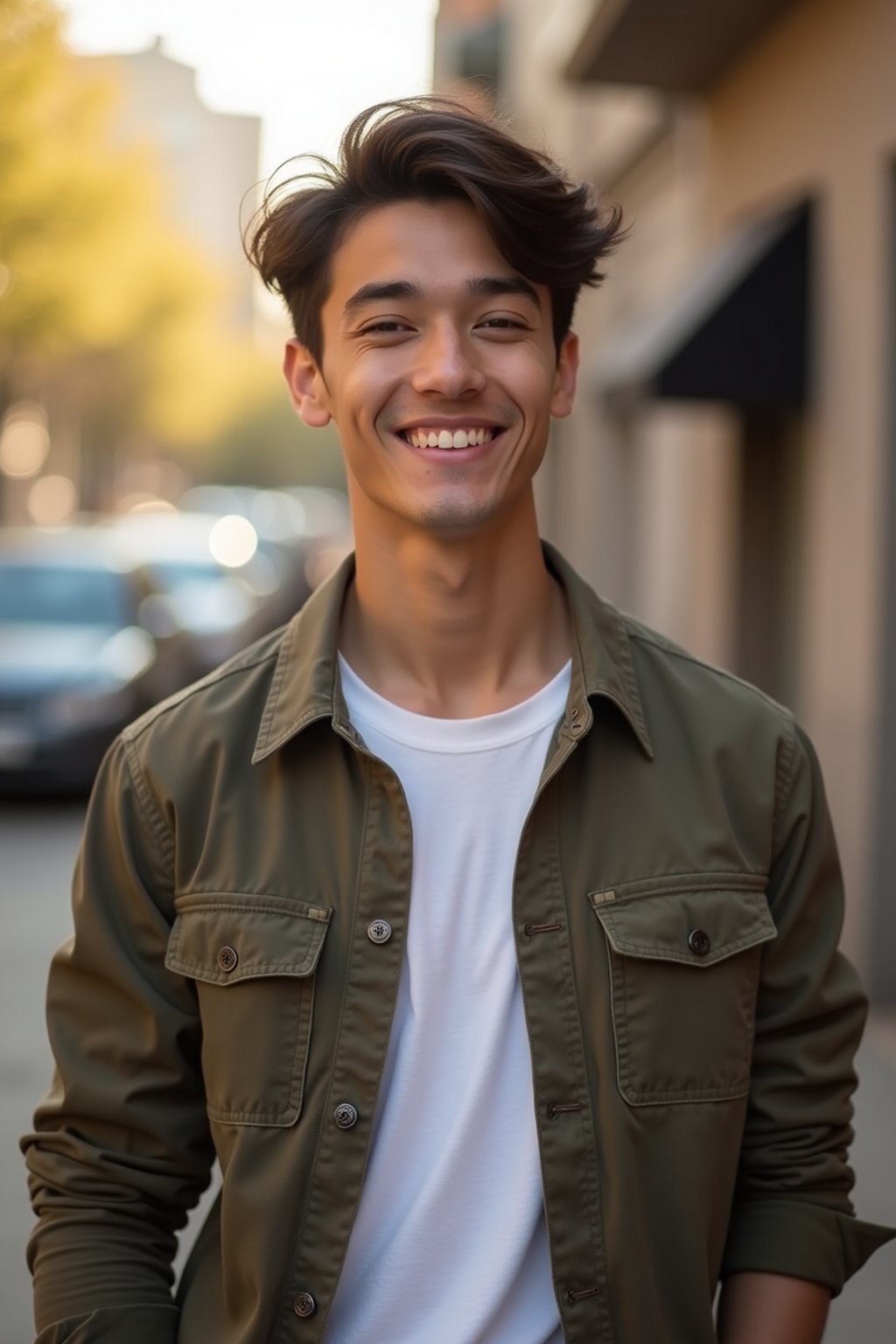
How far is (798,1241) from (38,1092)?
177 inches

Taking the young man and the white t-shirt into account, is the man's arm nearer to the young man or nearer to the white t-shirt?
the young man

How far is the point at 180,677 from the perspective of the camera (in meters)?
14.0

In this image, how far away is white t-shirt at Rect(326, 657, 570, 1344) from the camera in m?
2.16

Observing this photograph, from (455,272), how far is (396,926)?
0.86 m

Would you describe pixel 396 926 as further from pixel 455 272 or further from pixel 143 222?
pixel 143 222

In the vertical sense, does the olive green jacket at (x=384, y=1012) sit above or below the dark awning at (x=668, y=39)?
below

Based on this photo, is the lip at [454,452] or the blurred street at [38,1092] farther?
the blurred street at [38,1092]

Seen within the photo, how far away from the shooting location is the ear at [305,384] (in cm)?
255

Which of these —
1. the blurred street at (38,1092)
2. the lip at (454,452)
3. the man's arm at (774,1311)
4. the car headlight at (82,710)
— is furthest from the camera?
the car headlight at (82,710)

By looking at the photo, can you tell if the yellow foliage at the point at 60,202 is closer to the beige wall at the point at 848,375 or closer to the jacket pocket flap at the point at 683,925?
the beige wall at the point at 848,375

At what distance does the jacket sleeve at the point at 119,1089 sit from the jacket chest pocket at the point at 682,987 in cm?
56

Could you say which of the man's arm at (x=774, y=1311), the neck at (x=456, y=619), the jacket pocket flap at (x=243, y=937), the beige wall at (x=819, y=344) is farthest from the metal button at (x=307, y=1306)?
the beige wall at (x=819, y=344)

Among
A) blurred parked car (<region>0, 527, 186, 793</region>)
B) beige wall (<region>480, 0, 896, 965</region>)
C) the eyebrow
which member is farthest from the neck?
blurred parked car (<region>0, 527, 186, 793</region>)

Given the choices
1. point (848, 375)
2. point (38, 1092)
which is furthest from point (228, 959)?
point (848, 375)
